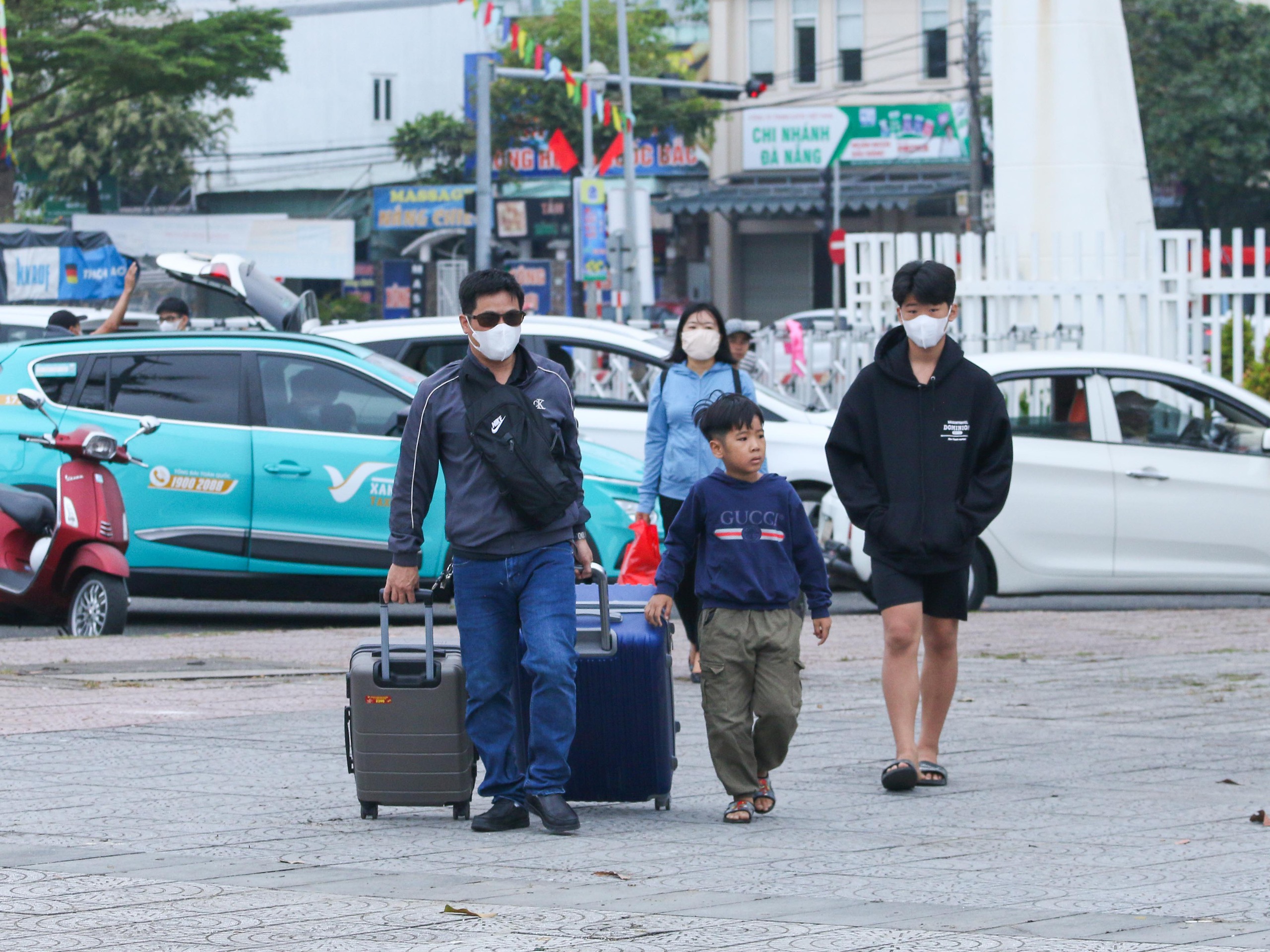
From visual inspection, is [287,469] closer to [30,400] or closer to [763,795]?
[30,400]

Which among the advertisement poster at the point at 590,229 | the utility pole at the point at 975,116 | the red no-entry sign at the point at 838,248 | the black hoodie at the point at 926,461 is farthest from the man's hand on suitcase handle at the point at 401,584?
the utility pole at the point at 975,116

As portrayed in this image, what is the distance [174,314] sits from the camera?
14.7 metres

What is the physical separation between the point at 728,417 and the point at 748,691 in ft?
2.79

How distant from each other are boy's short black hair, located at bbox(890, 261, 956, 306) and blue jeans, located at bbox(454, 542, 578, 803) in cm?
160

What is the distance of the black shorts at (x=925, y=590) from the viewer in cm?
663

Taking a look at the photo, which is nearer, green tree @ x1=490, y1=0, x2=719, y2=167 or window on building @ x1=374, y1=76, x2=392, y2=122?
green tree @ x1=490, y1=0, x2=719, y2=167

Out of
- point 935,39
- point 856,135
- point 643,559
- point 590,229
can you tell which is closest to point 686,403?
point 643,559

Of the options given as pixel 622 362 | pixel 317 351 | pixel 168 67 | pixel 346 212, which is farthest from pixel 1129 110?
pixel 346 212

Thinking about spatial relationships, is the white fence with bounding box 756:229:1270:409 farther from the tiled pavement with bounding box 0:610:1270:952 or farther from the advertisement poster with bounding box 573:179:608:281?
the advertisement poster with bounding box 573:179:608:281

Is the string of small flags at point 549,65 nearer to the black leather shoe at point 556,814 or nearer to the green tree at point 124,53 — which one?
the green tree at point 124,53

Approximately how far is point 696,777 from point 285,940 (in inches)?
105

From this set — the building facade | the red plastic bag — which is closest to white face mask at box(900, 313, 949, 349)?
the red plastic bag

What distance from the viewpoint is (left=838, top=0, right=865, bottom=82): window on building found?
178ft

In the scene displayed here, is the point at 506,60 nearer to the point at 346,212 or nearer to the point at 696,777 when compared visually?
the point at 346,212
